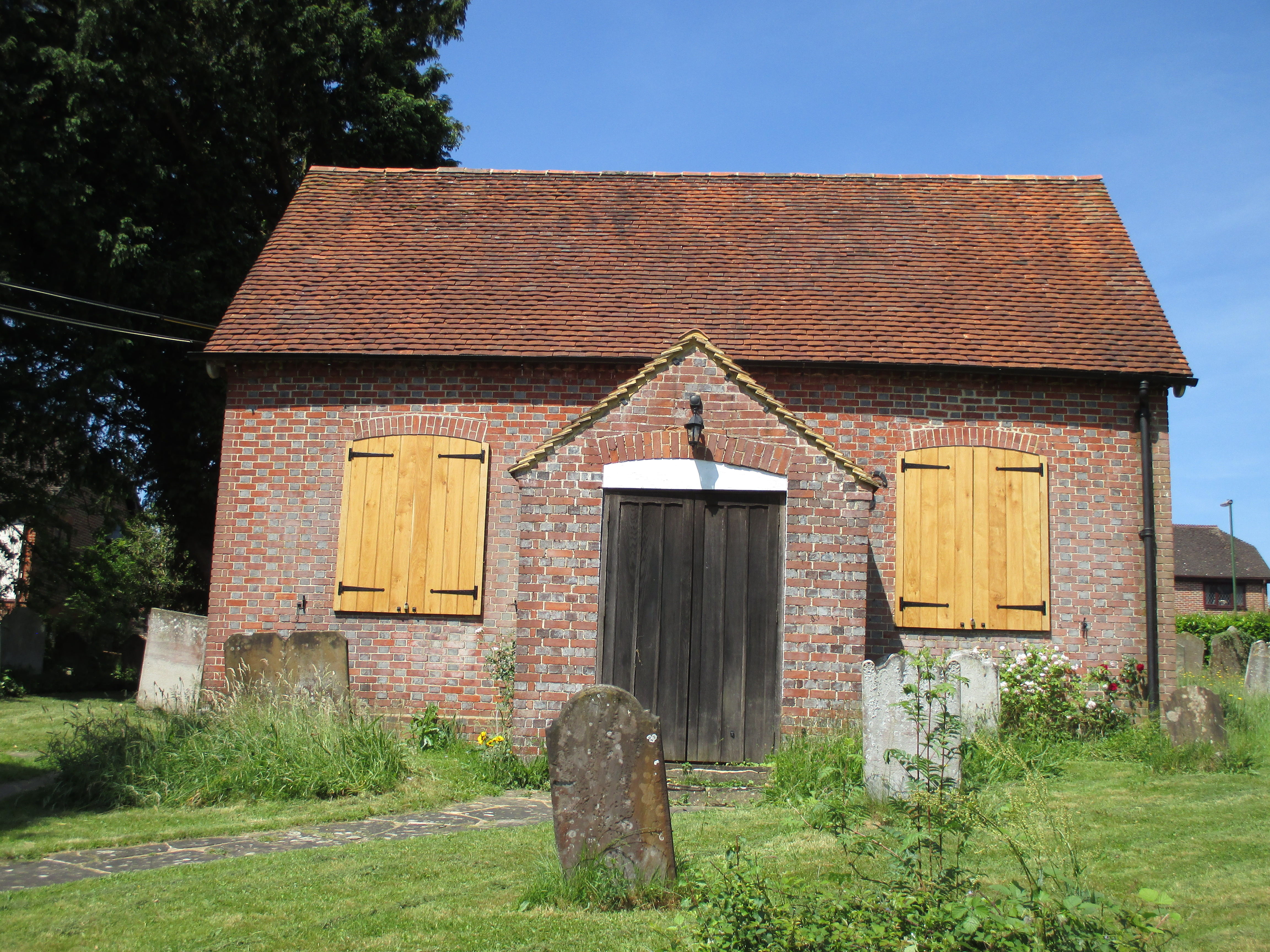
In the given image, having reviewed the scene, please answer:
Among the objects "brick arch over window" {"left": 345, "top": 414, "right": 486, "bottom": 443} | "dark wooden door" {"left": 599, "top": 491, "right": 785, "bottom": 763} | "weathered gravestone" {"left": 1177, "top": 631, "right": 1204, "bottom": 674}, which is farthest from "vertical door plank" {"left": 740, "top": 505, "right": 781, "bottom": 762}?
"weathered gravestone" {"left": 1177, "top": 631, "right": 1204, "bottom": 674}

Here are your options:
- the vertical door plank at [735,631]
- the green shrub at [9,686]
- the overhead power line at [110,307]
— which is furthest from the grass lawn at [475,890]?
the green shrub at [9,686]

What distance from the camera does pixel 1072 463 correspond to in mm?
10758

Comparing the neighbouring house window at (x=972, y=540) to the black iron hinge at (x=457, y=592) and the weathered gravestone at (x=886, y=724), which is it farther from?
the black iron hinge at (x=457, y=592)

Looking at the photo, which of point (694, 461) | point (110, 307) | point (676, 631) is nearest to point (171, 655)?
point (110, 307)

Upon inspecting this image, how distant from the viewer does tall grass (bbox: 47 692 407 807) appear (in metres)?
8.13

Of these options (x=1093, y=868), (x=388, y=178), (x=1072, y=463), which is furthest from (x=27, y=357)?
(x=1093, y=868)

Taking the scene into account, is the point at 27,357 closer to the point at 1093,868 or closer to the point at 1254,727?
the point at 1093,868

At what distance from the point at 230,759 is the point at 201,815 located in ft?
2.77

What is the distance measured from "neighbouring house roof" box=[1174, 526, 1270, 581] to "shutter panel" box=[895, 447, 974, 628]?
44.3m

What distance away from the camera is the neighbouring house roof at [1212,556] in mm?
49031

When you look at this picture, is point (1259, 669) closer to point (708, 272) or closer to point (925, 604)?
point (925, 604)

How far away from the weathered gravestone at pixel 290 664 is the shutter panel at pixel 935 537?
5888 mm

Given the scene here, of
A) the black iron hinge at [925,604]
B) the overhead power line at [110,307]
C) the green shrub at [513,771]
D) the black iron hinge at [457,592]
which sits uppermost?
the overhead power line at [110,307]

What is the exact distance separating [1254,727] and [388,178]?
12937 millimetres
